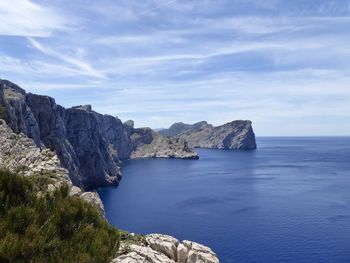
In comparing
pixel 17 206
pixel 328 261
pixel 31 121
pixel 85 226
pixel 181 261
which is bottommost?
pixel 328 261

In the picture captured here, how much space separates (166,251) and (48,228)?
16.3 meters

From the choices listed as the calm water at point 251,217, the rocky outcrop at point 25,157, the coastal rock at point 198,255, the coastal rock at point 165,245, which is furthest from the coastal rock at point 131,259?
the calm water at point 251,217

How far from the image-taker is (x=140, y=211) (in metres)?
147

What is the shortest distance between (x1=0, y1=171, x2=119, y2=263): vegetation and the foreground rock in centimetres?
443

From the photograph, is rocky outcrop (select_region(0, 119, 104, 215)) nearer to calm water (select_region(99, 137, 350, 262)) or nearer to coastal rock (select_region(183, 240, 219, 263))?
coastal rock (select_region(183, 240, 219, 263))

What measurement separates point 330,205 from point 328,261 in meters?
61.5

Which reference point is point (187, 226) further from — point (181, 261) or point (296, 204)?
point (181, 261)

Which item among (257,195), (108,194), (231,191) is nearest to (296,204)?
(257,195)

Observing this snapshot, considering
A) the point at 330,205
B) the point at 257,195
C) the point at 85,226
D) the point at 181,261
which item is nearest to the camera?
the point at 85,226

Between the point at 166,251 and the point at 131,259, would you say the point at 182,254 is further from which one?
the point at 131,259

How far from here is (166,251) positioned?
37219 mm

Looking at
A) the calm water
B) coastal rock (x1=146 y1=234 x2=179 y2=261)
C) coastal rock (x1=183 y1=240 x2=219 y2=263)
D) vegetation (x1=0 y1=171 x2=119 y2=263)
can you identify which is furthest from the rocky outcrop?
the calm water

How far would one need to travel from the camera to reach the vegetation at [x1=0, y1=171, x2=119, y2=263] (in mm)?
20656

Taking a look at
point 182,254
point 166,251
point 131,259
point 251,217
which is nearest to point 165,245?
point 166,251
